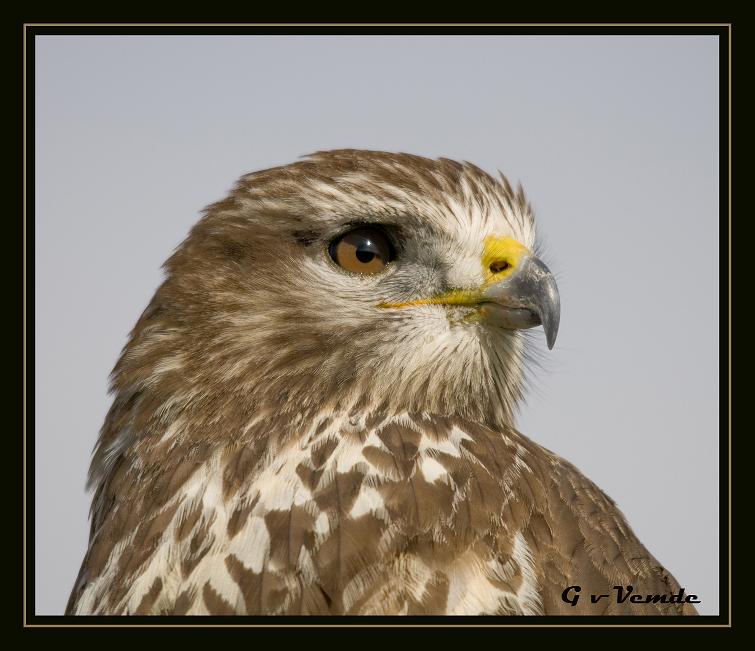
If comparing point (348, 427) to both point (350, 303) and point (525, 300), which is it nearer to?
point (350, 303)

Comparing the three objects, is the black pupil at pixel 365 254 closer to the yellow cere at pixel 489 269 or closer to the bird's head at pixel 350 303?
the bird's head at pixel 350 303

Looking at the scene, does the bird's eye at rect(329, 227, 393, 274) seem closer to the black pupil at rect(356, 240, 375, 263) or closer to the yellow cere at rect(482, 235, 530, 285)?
the black pupil at rect(356, 240, 375, 263)

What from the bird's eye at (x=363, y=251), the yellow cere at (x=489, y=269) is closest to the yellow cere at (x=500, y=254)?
the yellow cere at (x=489, y=269)

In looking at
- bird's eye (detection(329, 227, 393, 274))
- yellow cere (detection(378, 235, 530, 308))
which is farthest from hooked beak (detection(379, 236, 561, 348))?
bird's eye (detection(329, 227, 393, 274))

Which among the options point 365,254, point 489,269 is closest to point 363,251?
point 365,254

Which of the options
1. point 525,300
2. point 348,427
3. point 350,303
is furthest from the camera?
point 350,303

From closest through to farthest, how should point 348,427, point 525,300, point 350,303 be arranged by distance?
point 348,427 < point 525,300 < point 350,303

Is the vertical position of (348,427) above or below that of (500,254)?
below


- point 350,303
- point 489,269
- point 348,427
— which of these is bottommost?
point 348,427
